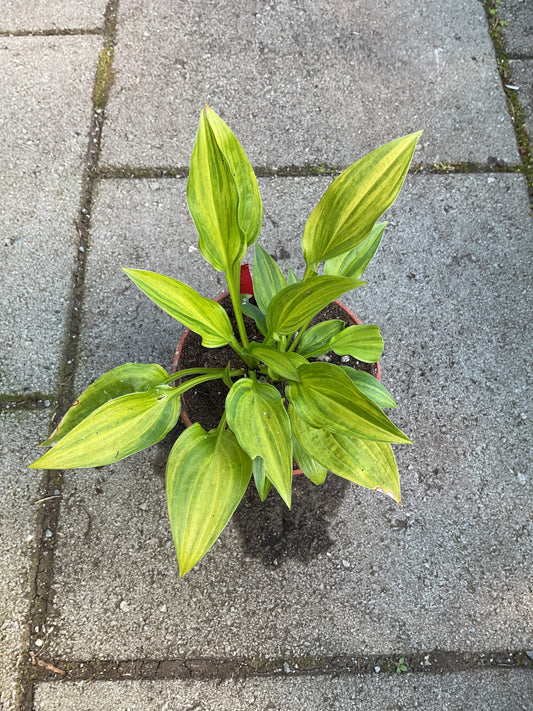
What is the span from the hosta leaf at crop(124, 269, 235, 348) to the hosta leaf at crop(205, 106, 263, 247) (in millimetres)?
167

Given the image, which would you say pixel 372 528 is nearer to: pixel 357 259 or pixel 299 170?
pixel 357 259

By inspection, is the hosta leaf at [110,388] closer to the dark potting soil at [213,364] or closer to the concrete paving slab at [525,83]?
the dark potting soil at [213,364]

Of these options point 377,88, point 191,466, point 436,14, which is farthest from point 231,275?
point 436,14

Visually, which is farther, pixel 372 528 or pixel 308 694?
pixel 372 528

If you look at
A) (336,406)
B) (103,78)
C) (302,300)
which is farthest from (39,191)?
(336,406)

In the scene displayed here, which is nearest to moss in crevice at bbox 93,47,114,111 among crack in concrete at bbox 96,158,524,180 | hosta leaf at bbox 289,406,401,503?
crack in concrete at bbox 96,158,524,180

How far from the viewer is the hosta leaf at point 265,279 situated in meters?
1.27

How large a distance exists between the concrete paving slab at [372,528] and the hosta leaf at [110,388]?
49cm

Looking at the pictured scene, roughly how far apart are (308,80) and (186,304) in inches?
54.3

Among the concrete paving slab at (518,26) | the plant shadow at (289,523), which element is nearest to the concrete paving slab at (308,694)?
the plant shadow at (289,523)

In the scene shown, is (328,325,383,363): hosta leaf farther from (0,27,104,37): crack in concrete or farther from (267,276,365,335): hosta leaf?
(0,27,104,37): crack in concrete

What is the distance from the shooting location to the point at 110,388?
108cm

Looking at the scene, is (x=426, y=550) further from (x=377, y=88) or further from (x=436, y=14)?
(x=436, y=14)

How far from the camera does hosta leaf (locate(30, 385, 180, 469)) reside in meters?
0.95
